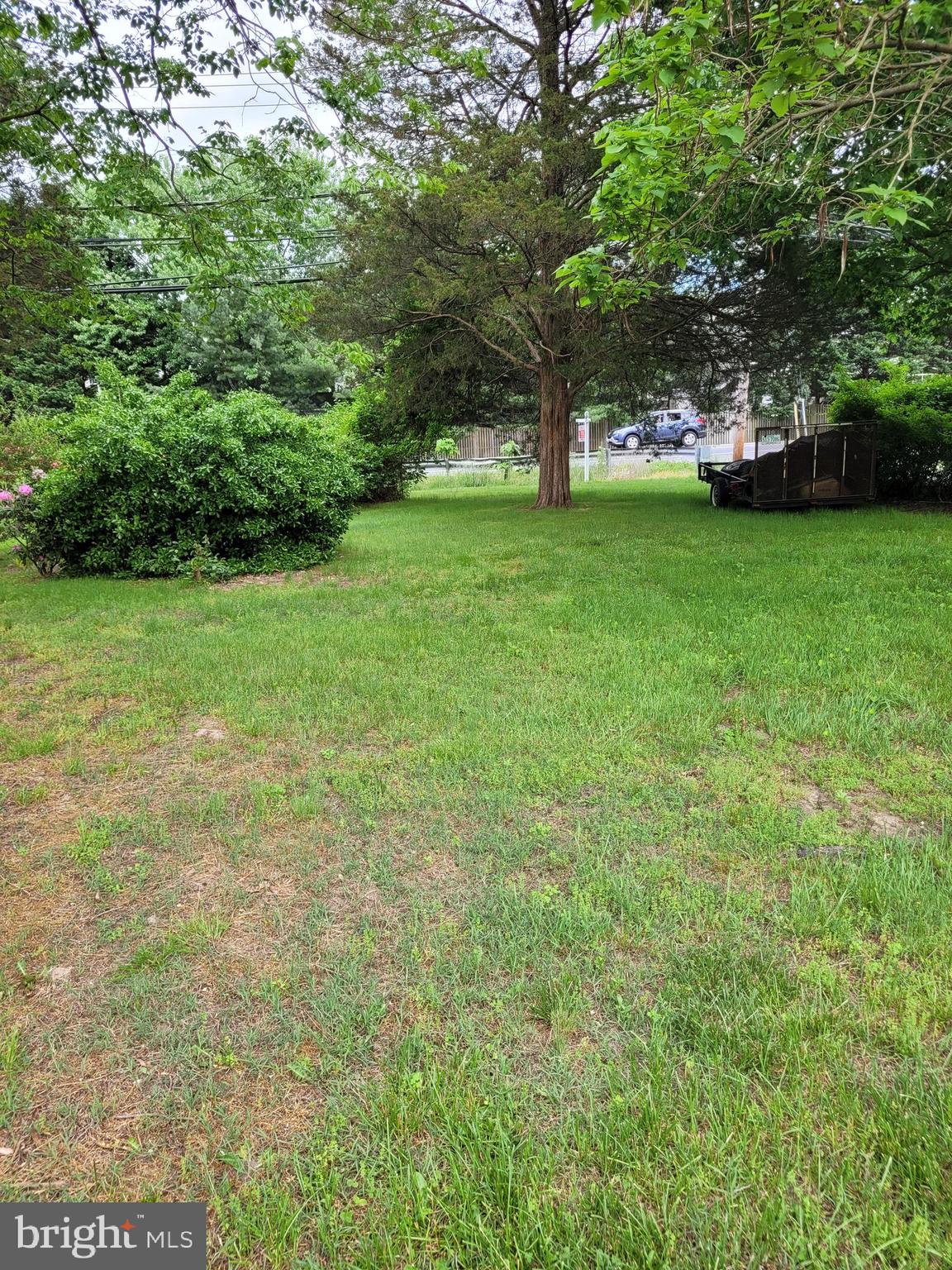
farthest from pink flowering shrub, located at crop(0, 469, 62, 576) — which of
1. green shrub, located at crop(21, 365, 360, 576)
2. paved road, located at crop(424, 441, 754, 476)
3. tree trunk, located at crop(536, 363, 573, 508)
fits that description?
paved road, located at crop(424, 441, 754, 476)

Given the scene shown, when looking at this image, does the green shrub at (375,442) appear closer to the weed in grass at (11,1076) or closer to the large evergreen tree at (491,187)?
the large evergreen tree at (491,187)

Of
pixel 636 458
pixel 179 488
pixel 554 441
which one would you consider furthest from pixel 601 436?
pixel 179 488

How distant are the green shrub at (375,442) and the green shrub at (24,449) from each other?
21.7 feet

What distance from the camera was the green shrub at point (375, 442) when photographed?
18.0 metres

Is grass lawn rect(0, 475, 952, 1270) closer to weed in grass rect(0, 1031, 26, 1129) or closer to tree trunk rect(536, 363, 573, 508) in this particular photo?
weed in grass rect(0, 1031, 26, 1129)

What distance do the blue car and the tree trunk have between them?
15.6 metres

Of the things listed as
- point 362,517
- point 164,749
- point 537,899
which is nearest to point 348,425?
point 362,517

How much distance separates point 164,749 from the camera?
3.49 meters

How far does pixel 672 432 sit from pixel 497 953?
103 feet

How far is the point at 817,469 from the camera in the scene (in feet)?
38.6

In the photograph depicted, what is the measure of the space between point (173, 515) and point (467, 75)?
9379 millimetres

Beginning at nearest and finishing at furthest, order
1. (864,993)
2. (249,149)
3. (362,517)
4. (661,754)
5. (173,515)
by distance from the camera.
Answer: (864,993)
(661,754)
(249,149)
(173,515)
(362,517)

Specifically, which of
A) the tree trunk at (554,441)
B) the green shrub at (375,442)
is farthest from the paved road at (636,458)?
the tree trunk at (554,441)

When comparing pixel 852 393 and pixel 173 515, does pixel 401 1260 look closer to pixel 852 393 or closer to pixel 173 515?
pixel 173 515
